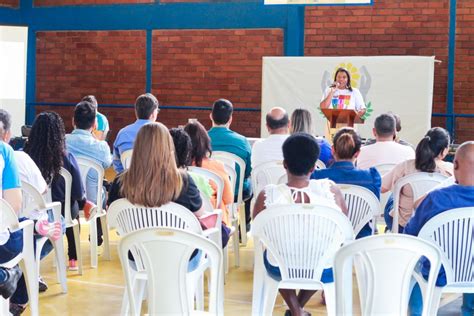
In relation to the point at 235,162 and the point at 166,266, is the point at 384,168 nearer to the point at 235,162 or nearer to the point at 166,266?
the point at 235,162

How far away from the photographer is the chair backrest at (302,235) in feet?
11.8

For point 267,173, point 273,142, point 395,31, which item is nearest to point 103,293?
point 267,173

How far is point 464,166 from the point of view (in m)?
3.70

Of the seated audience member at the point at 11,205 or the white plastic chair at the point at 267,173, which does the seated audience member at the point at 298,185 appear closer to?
the seated audience member at the point at 11,205

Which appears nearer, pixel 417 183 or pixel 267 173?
pixel 417 183

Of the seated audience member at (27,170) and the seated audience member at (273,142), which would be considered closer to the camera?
the seated audience member at (27,170)

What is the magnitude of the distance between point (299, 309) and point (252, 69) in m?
8.24

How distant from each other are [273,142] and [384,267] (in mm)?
2908

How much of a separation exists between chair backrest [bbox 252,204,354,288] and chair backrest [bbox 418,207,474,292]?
38cm

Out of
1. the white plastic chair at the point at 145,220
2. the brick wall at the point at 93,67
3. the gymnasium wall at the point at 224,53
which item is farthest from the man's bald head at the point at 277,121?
the brick wall at the point at 93,67

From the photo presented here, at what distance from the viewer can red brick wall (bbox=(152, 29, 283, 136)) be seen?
11.9m

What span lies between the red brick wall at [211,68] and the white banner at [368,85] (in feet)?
3.10

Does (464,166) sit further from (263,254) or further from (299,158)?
(263,254)

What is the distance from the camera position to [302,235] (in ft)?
11.9
